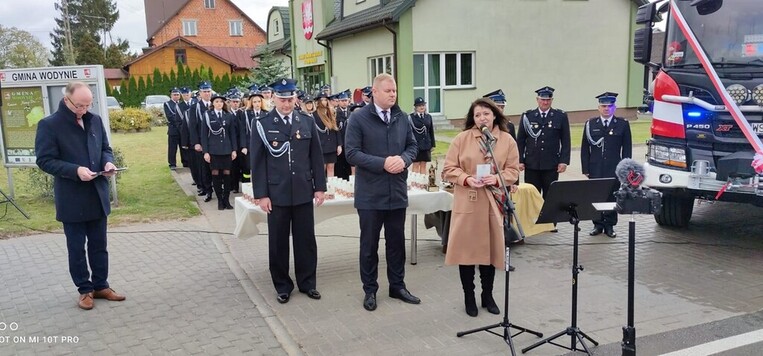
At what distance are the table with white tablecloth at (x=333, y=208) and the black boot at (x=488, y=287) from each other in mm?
1375

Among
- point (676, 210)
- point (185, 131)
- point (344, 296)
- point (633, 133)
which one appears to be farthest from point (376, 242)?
point (633, 133)

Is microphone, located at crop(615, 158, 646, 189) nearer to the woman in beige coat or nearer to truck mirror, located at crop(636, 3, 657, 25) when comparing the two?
the woman in beige coat

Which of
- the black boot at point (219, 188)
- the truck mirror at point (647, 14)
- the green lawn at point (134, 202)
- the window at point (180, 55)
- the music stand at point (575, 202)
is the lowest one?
the green lawn at point (134, 202)

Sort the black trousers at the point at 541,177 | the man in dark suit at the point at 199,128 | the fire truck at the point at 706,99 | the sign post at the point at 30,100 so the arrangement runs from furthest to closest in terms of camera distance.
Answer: the man in dark suit at the point at 199,128, the sign post at the point at 30,100, the black trousers at the point at 541,177, the fire truck at the point at 706,99

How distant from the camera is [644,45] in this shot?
7574 millimetres

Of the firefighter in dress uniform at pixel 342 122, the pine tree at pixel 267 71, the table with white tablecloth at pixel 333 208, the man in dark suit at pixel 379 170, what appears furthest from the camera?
the pine tree at pixel 267 71

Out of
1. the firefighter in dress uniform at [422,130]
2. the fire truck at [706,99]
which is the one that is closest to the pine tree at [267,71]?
the firefighter in dress uniform at [422,130]

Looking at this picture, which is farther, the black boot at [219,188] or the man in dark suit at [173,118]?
the man in dark suit at [173,118]

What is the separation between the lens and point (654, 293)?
5809 mm

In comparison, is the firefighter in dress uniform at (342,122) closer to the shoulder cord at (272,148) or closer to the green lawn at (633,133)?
the shoulder cord at (272,148)

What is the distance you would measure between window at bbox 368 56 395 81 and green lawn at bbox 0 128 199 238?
9.66 m

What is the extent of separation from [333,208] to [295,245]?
65 cm

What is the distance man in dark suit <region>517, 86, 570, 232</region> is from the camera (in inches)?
309

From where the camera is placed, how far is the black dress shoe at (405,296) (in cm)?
555
